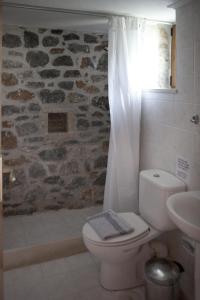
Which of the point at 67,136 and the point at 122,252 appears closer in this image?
the point at 122,252

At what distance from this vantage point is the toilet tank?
2.04m

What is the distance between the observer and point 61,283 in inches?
85.6

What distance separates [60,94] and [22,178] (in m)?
1.00

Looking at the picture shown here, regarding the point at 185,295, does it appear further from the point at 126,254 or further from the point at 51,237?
the point at 51,237

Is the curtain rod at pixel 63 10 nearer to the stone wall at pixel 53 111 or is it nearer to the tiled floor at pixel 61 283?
the stone wall at pixel 53 111

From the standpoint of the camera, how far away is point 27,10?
7.36 ft

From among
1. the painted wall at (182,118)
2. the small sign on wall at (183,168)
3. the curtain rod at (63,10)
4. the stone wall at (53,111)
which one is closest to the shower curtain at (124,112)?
the curtain rod at (63,10)

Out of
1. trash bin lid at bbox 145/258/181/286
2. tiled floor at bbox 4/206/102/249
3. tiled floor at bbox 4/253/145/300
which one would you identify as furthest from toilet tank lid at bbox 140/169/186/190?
tiled floor at bbox 4/206/102/249

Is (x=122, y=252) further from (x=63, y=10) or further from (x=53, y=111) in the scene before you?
(x=63, y=10)

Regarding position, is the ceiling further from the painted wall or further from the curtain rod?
the painted wall

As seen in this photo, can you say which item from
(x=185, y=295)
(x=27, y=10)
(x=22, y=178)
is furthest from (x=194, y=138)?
(x=22, y=178)

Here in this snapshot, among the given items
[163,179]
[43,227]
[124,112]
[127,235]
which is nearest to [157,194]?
[163,179]

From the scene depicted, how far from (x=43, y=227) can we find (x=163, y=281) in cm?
145

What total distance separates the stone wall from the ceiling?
27cm
